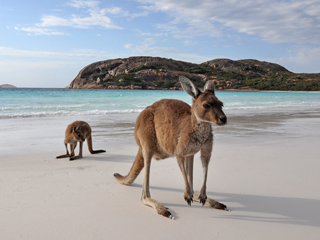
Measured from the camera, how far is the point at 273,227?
104 inches

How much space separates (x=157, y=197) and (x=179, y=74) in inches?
3160

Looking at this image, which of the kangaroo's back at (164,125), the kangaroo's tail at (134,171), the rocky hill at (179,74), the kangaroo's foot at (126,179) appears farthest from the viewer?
the rocky hill at (179,74)

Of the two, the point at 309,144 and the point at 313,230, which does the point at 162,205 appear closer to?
the point at 313,230

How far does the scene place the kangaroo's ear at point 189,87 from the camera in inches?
98.6

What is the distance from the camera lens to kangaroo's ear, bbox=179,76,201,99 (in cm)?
250

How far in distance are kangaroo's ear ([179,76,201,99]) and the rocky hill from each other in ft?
230

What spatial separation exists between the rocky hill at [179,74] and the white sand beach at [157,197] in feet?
223

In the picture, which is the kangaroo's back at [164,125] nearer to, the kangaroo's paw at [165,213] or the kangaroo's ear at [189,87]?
the kangaroo's ear at [189,87]

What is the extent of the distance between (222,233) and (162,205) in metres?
0.71

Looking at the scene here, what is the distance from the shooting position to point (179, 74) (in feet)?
270

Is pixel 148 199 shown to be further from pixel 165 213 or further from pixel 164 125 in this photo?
pixel 164 125

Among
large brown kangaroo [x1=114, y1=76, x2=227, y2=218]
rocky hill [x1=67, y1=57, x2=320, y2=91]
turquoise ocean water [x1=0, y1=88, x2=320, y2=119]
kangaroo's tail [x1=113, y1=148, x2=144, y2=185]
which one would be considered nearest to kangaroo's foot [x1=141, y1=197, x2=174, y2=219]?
large brown kangaroo [x1=114, y1=76, x2=227, y2=218]

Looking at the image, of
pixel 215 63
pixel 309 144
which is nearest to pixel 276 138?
pixel 309 144

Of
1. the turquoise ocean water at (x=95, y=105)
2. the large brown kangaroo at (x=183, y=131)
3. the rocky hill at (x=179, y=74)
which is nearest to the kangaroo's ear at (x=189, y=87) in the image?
the large brown kangaroo at (x=183, y=131)
